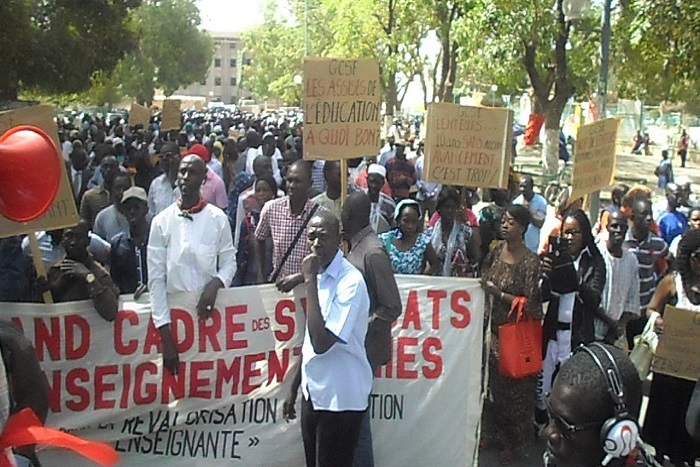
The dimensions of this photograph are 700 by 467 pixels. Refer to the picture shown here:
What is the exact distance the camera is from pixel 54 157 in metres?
2.38

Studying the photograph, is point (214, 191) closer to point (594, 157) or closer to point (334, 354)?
point (594, 157)

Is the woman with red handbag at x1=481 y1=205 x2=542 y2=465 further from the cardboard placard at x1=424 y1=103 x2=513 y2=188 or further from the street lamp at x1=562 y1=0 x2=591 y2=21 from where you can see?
the street lamp at x1=562 y1=0 x2=591 y2=21

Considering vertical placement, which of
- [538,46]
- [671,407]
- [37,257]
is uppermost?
[538,46]

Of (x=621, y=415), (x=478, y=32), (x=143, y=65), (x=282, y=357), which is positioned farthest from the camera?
(x=143, y=65)

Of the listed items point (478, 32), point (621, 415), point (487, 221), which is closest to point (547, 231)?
point (487, 221)

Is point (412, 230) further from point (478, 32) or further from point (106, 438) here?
point (478, 32)

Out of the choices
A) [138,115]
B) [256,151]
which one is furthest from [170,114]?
[256,151]

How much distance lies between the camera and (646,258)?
6.42 metres

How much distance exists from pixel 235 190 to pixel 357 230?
488cm

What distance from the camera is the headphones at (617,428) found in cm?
201

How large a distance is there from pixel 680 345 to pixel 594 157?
210cm

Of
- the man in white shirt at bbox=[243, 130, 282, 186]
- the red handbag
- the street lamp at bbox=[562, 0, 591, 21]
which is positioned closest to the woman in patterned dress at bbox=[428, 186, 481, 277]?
the red handbag

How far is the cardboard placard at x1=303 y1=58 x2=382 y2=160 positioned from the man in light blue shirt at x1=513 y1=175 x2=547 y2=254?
2091 millimetres

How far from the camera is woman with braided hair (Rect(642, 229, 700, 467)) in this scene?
15.3 ft
